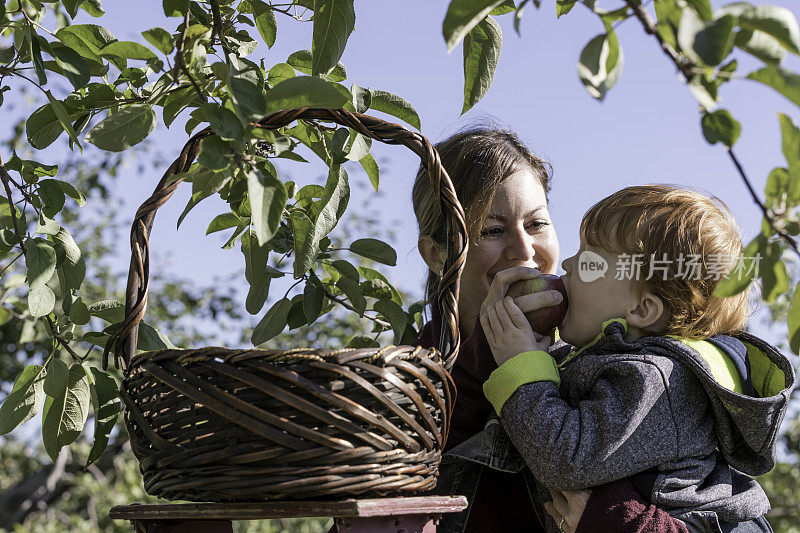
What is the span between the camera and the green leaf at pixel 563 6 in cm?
88

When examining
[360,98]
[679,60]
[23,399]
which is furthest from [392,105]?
[23,399]

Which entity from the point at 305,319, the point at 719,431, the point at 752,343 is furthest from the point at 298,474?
the point at 752,343

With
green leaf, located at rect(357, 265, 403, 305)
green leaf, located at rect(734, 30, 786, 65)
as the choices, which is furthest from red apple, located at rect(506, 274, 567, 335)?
green leaf, located at rect(734, 30, 786, 65)

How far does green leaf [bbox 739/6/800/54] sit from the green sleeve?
70 centimetres

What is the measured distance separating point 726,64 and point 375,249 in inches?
31.3

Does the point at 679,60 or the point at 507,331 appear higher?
the point at 679,60

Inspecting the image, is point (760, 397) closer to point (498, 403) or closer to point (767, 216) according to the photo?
point (498, 403)

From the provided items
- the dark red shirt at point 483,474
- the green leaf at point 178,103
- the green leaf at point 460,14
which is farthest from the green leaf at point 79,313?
the green leaf at point 460,14

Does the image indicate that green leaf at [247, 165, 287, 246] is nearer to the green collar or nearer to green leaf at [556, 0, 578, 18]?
green leaf at [556, 0, 578, 18]

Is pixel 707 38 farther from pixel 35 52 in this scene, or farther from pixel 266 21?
pixel 35 52

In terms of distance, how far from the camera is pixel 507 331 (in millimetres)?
1296

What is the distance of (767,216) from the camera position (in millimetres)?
638

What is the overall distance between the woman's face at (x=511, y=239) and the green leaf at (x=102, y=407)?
30.3 inches

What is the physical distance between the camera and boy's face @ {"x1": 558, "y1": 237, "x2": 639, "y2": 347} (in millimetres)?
1310
